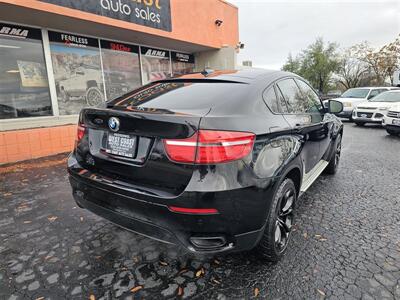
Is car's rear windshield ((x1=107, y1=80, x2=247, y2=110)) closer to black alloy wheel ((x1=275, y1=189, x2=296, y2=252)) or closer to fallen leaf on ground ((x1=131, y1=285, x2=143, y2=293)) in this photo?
black alloy wheel ((x1=275, y1=189, x2=296, y2=252))

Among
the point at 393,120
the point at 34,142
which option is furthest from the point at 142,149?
the point at 393,120

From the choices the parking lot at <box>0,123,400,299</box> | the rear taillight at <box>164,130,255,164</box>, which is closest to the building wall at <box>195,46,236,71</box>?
the parking lot at <box>0,123,400,299</box>

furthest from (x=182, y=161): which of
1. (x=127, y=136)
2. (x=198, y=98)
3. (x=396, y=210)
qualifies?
(x=396, y=210)

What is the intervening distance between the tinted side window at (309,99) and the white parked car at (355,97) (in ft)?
33.9

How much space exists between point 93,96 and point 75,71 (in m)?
0.87

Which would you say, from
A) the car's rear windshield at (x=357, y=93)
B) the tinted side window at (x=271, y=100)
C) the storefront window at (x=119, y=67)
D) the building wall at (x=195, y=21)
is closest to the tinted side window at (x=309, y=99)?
the tinted side window at (x=271, y=100)

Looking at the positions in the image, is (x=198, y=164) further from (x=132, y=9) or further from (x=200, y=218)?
(x=132, y=9)

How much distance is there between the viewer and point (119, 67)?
884 cm

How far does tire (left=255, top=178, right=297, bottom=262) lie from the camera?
220 cm

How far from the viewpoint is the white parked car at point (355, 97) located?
13.0 meters

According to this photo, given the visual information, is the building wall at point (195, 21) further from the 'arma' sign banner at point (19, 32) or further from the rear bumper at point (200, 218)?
the rear bumper at point (200, 218)

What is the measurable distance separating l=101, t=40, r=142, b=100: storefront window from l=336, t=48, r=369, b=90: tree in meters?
35.5

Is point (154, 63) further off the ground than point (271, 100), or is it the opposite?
point (154, 63)

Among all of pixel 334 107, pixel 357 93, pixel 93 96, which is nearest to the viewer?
pixel 334 107
